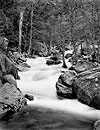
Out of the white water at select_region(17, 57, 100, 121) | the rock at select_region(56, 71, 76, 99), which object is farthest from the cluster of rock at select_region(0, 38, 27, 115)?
the rock at select_region(56, 71, 76, 99)

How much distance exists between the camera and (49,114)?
314 inches

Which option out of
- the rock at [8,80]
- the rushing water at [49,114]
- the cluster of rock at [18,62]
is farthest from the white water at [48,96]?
the cluster of rock at [18,62]

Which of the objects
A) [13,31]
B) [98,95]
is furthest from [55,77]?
[13,31]

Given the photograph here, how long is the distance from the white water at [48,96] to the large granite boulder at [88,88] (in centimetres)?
26

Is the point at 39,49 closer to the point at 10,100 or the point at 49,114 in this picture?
the point at 10,100

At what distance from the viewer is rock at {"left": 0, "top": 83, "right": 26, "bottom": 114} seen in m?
7.71

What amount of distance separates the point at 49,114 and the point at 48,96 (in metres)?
2.16

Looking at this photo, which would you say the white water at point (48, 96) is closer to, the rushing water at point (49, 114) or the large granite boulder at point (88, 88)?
the rushing water at point (49, 114)

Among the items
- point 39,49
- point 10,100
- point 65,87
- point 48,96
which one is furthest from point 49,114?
point 39,49

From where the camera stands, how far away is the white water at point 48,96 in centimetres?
817

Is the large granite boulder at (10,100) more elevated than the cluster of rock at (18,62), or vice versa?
the cluster of rock at (18,62)

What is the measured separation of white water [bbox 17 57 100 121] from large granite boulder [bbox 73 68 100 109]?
262mm

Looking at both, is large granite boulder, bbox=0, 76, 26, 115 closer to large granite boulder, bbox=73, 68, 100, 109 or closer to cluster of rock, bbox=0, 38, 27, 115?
cluster of rock, bbox=0, 38, 27, 115

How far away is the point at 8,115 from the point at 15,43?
15484mm
